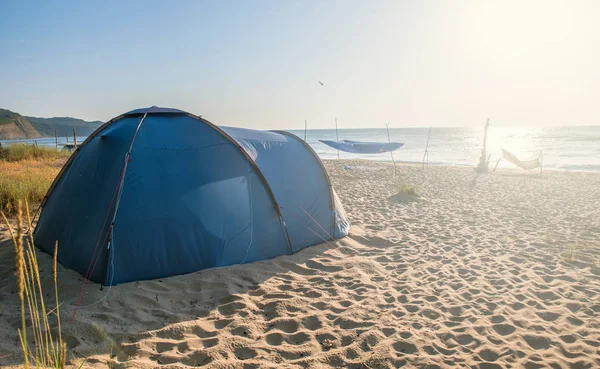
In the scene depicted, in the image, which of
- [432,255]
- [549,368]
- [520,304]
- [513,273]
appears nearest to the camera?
[549,368]

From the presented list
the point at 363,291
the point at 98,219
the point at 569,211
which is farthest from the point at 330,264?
the point at 569,211

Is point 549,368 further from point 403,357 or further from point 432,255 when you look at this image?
point 432,255

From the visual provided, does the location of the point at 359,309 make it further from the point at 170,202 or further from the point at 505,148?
the point at 505,148

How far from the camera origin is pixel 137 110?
4742 mm

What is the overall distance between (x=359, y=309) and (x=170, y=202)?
2430mm

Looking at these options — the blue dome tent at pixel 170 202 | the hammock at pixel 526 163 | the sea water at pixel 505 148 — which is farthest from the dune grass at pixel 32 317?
the hammock at pixel 526 163

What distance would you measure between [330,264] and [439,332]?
67.1 inches

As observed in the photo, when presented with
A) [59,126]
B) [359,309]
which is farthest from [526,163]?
[59,126]

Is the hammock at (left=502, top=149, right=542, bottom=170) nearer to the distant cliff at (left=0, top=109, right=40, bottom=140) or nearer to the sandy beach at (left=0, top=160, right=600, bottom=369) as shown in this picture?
the sandy beach at (left=0, top=160, right=600, bottom=369)

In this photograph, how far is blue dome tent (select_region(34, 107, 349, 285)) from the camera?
389 cm

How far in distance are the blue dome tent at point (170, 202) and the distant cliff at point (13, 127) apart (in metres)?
64.7

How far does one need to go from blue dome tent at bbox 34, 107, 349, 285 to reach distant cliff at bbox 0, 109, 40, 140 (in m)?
64.7

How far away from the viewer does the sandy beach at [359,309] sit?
2830 millimetres

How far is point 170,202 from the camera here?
407 centimetres
